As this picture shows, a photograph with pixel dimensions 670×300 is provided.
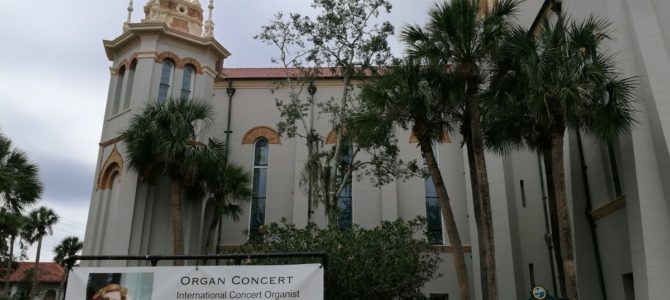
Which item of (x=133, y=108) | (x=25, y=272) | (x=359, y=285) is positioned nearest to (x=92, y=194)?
(x=133, y=108)

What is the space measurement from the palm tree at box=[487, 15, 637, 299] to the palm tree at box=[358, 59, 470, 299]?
157 centimetres

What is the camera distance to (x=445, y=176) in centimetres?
2248

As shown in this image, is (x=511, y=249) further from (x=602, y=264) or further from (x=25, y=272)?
(x=25, y=272)

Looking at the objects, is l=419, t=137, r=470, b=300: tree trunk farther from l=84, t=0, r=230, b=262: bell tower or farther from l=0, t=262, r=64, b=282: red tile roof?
l=0, t=262, r=64, b=282: red tile roof

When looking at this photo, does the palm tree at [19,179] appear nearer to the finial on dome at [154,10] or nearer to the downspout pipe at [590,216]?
the finial on dome at [154,10]

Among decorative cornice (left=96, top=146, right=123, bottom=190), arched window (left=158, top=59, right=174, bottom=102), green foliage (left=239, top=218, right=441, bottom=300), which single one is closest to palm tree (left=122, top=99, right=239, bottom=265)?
decorative cornice (left=96, top=146, right=123, bottom=190)

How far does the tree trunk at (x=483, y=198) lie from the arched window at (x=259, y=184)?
1138 cm

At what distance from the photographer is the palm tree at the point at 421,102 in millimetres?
13352

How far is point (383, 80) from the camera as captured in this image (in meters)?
13.9

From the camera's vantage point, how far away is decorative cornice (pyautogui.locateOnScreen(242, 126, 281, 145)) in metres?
23.8

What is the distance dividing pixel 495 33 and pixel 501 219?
Result: 7943 millimetres

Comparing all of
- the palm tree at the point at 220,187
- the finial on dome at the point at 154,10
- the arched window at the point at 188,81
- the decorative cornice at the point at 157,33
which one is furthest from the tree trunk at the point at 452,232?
the finial on dome at the point at 154,10

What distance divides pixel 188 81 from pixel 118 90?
109 inches

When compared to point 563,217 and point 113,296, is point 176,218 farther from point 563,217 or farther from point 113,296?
point 563,217
